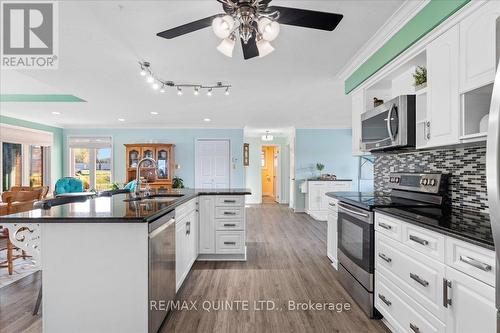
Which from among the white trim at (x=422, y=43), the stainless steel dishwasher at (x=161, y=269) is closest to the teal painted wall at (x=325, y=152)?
the white trim at (x=422, y=43)

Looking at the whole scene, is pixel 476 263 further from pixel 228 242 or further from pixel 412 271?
pixel 228 242

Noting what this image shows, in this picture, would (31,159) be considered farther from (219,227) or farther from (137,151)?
(219,227)

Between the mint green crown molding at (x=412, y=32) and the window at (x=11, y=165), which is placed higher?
the mint green crown molding at (x=412, y=32)

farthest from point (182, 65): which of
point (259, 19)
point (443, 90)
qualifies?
point (443, 90)

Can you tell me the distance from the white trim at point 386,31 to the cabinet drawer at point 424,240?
149cm

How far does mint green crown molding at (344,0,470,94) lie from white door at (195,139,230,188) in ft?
15.2

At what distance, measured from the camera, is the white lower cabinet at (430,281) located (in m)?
1.12

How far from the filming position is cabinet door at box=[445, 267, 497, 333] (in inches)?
42.4

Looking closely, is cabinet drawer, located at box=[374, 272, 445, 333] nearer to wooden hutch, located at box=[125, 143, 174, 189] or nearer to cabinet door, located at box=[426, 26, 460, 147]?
cabinet door, located at box=[426, 26, 460, 147]

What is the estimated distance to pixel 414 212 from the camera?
1738 mm

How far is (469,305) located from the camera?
118cm

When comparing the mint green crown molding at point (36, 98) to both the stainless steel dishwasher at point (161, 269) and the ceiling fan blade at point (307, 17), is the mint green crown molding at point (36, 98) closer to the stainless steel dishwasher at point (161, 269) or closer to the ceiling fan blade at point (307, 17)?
the stainless steel dishwasher at point (161, 269)

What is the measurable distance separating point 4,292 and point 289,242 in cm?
339

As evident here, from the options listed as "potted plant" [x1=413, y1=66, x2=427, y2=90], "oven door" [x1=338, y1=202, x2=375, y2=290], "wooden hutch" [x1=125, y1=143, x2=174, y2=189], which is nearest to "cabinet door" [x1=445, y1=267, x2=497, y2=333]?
"oven door" [x1=338, y1=202, x2=375, y2=290]
